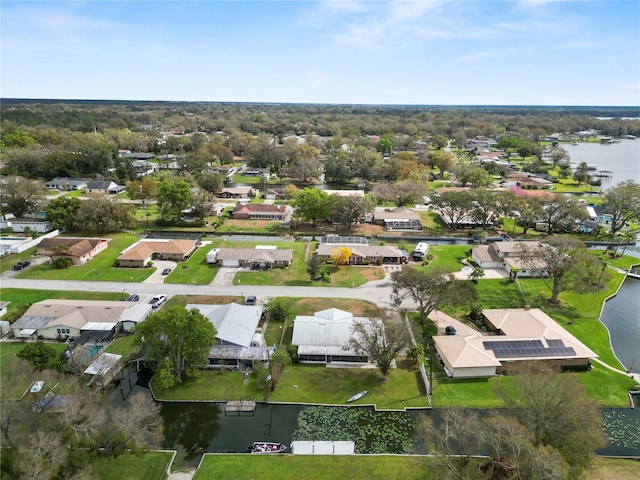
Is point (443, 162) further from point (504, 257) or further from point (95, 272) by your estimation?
point (95, 272)

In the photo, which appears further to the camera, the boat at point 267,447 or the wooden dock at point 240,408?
the wooden dock at point 240,408

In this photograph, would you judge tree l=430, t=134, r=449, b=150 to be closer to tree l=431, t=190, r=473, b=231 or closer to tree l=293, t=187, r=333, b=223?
tree l=431, t=190, r=473, b=231

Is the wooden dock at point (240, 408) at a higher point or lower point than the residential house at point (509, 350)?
lower

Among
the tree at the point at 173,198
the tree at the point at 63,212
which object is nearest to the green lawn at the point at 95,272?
the tree at the point at 63,212

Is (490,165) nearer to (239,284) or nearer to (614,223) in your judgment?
(614,223)

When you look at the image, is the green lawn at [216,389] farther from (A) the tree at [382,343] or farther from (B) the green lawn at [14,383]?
(A) the tree at [382,343]

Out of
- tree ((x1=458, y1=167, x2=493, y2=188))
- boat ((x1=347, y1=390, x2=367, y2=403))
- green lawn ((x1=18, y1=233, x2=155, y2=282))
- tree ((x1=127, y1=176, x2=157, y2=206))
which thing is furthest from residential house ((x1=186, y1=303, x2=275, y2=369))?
tree ((x1=458, y1=167, x2=493, y2=188))
